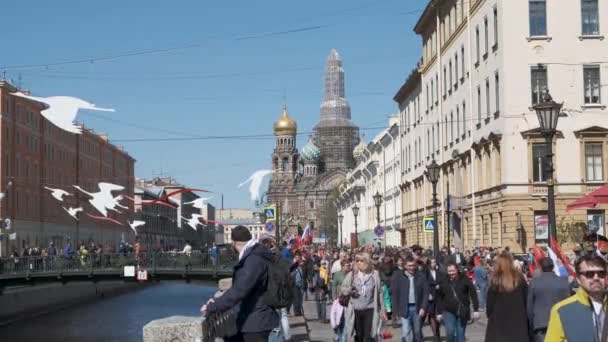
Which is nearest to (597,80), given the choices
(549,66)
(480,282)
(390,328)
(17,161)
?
(549,66)

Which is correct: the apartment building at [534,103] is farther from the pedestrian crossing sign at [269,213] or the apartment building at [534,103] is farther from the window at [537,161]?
Answer: the pedestrian crossing sign at [269,213]

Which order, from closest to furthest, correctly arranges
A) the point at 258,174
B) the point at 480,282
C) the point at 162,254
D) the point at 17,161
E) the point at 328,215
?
1. the point at 480,282
2. the point at 258,174
3. the point at 162,254
4. the point at 17,161
5. the point at 328,215

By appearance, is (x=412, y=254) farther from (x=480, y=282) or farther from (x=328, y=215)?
(x=328, y=215)

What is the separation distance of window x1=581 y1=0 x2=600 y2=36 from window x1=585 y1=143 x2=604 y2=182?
4230mm

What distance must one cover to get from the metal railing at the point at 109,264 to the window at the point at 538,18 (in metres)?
18.4

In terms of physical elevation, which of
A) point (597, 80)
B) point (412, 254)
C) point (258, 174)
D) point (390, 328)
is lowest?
point (390, 328)

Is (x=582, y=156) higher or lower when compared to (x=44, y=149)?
lower

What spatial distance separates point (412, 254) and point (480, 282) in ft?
35.7

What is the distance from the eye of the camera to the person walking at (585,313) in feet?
18.0

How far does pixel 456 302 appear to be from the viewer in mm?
14766

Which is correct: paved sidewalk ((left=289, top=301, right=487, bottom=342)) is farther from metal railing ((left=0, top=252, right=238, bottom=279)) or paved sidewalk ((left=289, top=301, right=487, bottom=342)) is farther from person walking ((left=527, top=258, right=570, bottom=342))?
metal railing ((left=0, top=252, right=238, bottom=279))

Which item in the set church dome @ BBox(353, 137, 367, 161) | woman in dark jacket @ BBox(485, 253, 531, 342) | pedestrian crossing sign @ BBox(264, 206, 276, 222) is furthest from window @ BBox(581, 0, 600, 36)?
church dome @ BBox(353, 137, 367, 161)

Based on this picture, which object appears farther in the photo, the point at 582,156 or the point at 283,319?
the point at 582,156

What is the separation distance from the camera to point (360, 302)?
49.1 feet
